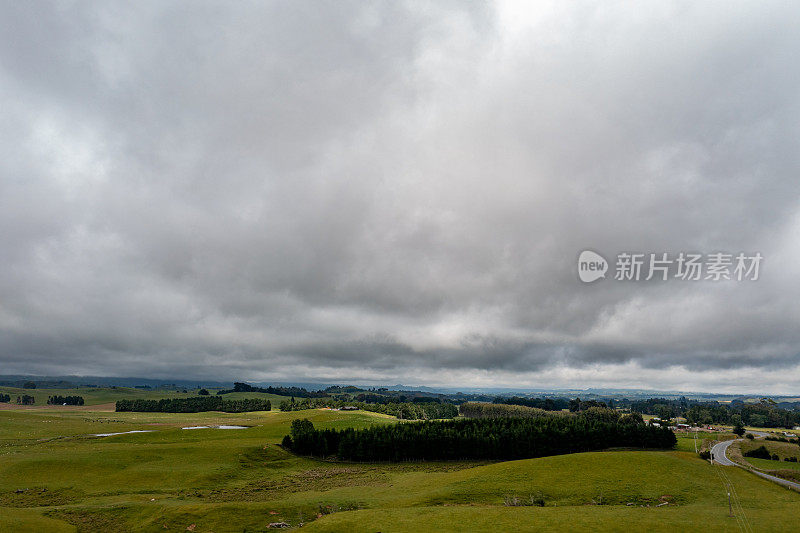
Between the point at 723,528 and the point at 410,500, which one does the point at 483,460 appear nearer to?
the point at 410,500

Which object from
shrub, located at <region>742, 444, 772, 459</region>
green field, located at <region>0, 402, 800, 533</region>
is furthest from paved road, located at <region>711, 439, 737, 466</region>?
green field, located at <region>0, 402, 800, 533</region>

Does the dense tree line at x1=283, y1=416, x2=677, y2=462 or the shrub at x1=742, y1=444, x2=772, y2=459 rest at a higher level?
the dense tree line at x1=283, y1=416, x2=677, y2=462

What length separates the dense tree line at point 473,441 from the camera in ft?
394

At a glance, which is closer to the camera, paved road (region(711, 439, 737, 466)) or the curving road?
the curving road

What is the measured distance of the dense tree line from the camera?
12006 centimetres

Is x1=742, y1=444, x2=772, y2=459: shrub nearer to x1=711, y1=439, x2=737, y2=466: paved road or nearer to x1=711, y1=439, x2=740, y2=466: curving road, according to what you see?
x1=711, y1=439, x2=740, y2=466: curving road

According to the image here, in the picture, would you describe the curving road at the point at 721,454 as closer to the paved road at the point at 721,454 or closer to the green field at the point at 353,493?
the paved road at the point at 721,454

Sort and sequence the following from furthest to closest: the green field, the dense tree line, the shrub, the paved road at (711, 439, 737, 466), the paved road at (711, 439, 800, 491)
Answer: the shrub → the dense tree line → the paved road at (711, 439, 737, 466) → the paved road at (711, 439, 800, 491) → the green field

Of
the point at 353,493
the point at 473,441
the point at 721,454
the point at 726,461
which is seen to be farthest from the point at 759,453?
the point at 353,493

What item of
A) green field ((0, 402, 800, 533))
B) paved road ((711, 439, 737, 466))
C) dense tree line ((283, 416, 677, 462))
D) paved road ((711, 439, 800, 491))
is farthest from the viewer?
dense tree line ((283, 416, 677, 462))

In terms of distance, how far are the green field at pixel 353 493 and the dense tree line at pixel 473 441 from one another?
663 cm

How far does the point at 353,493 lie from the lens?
74.9 metres

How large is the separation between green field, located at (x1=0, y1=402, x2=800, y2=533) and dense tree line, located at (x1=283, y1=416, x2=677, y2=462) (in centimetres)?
663

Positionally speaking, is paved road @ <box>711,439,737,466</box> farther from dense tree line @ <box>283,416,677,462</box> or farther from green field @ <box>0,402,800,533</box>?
green field @ <box>0,402,800,533</box>
